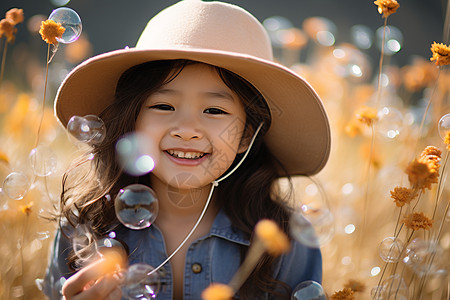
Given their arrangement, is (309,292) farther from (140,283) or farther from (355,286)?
(140,283)

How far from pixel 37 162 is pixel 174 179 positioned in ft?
1.32

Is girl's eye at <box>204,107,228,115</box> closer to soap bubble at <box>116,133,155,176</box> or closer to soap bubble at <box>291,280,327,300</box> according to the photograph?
soap bubble at <box>116,133,155,176</box>

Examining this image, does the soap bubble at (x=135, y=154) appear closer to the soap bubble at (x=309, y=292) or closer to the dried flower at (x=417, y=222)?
the soap bubble at (x=309, y=292)

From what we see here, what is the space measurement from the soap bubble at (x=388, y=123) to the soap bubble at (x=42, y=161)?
40.0 inches

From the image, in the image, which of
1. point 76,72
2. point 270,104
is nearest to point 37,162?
point 76,72

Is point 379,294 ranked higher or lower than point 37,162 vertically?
higher

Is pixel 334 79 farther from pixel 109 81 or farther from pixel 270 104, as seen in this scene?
pixel 109 81

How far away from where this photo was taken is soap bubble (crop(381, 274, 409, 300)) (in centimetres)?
124

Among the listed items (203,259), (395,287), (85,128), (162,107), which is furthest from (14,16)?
(395,287)

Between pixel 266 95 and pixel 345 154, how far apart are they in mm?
1073

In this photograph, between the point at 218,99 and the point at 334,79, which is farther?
the point at 334,79

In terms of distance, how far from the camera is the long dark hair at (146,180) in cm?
138

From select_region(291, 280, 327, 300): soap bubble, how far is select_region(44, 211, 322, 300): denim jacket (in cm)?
11

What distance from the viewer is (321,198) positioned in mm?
2020
